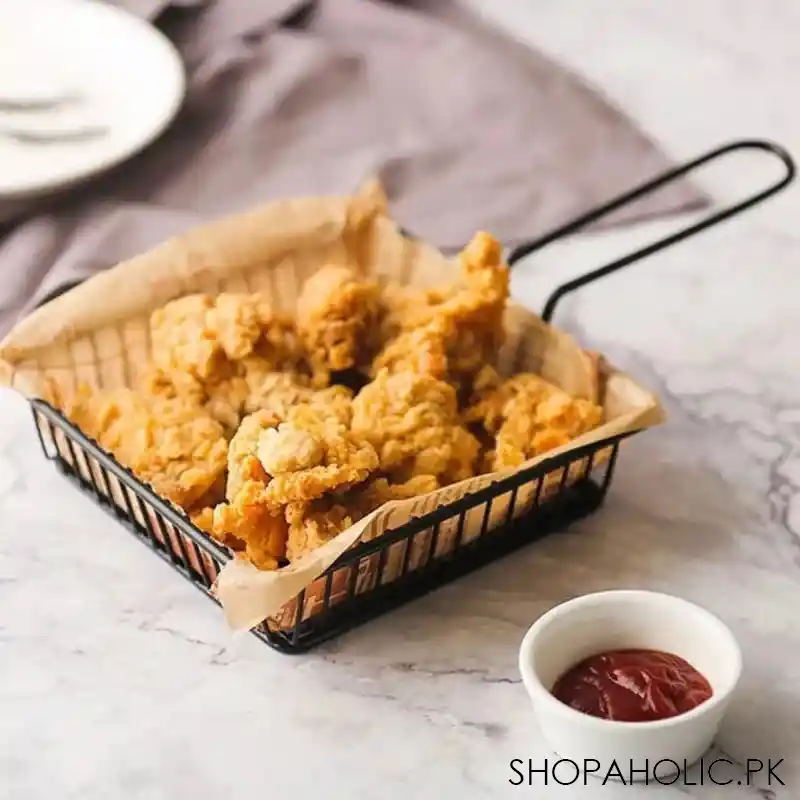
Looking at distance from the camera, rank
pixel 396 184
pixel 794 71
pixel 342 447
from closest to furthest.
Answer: pixel 342 447
pixel 396 184
pixel 794 71

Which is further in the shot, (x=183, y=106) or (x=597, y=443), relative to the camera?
(x=183, y=106)

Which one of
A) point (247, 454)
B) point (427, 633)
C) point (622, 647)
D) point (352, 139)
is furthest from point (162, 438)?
point (352, 139)

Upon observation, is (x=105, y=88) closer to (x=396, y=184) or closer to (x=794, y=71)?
(x=396, y=184)

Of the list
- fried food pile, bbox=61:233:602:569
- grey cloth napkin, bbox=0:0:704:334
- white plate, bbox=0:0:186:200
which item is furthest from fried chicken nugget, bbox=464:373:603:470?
white plate, bbox=0:0:186:200

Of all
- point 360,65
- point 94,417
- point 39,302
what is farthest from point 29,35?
point 94,417

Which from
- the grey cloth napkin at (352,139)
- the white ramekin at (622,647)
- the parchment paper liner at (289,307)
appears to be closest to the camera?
the white ramekin at (622,647)

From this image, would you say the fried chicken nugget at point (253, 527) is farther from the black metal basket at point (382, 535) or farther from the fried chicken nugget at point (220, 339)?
the fried chicken nugget at point (220, 339)

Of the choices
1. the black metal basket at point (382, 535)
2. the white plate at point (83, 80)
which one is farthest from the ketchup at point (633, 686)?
the white plate at point (83, 80)
